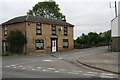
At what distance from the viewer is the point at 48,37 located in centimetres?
3353

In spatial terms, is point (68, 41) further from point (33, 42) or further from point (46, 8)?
point (46, 8)

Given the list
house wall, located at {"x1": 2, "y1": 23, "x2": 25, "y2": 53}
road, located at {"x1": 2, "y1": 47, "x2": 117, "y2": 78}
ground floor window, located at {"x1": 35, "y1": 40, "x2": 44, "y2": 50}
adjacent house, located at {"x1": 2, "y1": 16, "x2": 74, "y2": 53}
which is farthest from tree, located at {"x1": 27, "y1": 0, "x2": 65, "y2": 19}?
road, located at {"x1": 2, "y1": 47, "x2": 117, "y2": 78}

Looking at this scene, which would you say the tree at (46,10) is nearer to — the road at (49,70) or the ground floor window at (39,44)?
the ground floor window at (39,44)

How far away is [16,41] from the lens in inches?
1175

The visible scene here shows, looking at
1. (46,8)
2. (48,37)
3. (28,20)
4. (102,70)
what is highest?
(46,8)

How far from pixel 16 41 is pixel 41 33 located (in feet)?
14.8

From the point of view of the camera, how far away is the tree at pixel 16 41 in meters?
29.7

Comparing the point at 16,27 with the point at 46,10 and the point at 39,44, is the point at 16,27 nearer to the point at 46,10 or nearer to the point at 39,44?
the point at 39,44

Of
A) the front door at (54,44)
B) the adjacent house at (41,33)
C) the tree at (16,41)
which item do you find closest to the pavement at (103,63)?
the tree at (16,41)

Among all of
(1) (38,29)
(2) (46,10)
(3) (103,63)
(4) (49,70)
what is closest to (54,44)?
(1) (38,29)

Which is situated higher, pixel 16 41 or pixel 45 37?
pixel 45 37

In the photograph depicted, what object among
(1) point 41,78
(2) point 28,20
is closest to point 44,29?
(2) point 28,20

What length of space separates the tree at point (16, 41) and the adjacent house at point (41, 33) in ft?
2.36

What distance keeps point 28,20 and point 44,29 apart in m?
3.58
